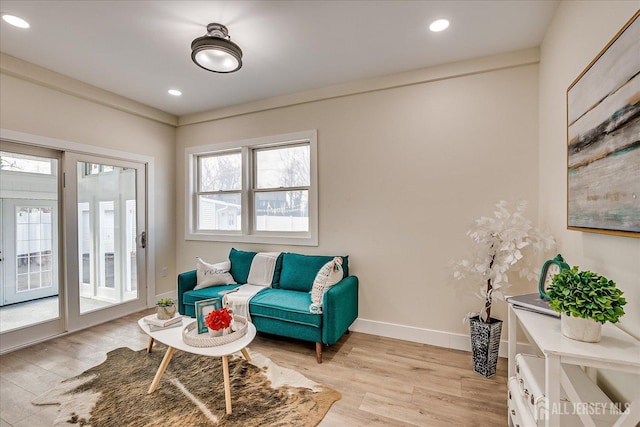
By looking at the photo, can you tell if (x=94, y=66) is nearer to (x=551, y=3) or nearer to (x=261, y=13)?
(x=261, y=13)

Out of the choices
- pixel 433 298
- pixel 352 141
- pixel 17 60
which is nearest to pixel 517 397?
pixel 433 298

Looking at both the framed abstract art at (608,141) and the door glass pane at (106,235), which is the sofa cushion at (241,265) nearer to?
the door glass pane at (106,235)

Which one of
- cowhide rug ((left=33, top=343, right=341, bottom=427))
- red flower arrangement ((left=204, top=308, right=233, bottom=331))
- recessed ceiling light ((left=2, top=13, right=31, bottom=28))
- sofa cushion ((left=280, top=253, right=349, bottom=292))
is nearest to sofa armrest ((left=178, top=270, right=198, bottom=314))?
cowhide rug ((left=33, top=343, right=341, bottom=427))

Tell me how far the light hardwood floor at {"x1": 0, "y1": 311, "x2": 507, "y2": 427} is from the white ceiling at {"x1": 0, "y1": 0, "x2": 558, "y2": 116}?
2.80 meters

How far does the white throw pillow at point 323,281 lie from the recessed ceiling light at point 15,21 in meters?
3.16

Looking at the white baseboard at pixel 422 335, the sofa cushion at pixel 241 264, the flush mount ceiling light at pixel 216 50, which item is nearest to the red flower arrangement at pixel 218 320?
the sofa cushion at pixel 241 264

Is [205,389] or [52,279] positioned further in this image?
[52,279]

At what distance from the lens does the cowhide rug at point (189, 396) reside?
69.3 inches

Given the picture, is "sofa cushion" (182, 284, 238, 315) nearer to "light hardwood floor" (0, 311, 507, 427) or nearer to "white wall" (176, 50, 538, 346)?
"light hardwood floor" (0, 311, 507, 427)

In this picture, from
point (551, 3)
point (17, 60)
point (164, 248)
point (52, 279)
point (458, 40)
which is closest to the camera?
point (551, 3)

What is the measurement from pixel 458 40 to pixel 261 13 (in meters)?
1.66

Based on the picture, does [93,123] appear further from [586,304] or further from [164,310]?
[586,304]

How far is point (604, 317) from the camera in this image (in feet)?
3.42

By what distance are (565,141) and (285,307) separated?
8.24ft
